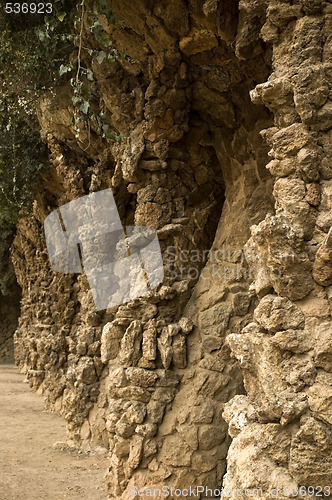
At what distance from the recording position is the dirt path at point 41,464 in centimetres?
508

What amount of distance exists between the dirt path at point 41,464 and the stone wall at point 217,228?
3.14 ft

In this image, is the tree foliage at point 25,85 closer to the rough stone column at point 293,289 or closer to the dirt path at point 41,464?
the rough stone column at point 293,289

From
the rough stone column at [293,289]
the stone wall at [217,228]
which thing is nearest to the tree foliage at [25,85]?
the stone wall at [217,228]

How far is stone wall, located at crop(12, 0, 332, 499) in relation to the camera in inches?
86.4

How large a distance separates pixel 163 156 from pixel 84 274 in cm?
297

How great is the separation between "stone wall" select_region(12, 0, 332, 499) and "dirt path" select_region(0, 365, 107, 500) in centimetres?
96

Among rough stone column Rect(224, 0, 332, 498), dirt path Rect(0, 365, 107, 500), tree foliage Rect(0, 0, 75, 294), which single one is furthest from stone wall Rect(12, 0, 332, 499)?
dirt path Rect(0, 365, 107, 500)

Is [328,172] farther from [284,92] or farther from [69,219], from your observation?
[69,219]

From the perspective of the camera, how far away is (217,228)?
16.1ft

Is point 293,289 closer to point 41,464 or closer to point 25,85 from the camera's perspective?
point 41,464

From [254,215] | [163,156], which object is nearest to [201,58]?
[163,156]

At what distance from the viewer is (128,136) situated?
490 centimetres

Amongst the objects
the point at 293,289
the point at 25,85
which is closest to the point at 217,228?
the point at 293,289

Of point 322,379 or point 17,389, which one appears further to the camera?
point 17,389
